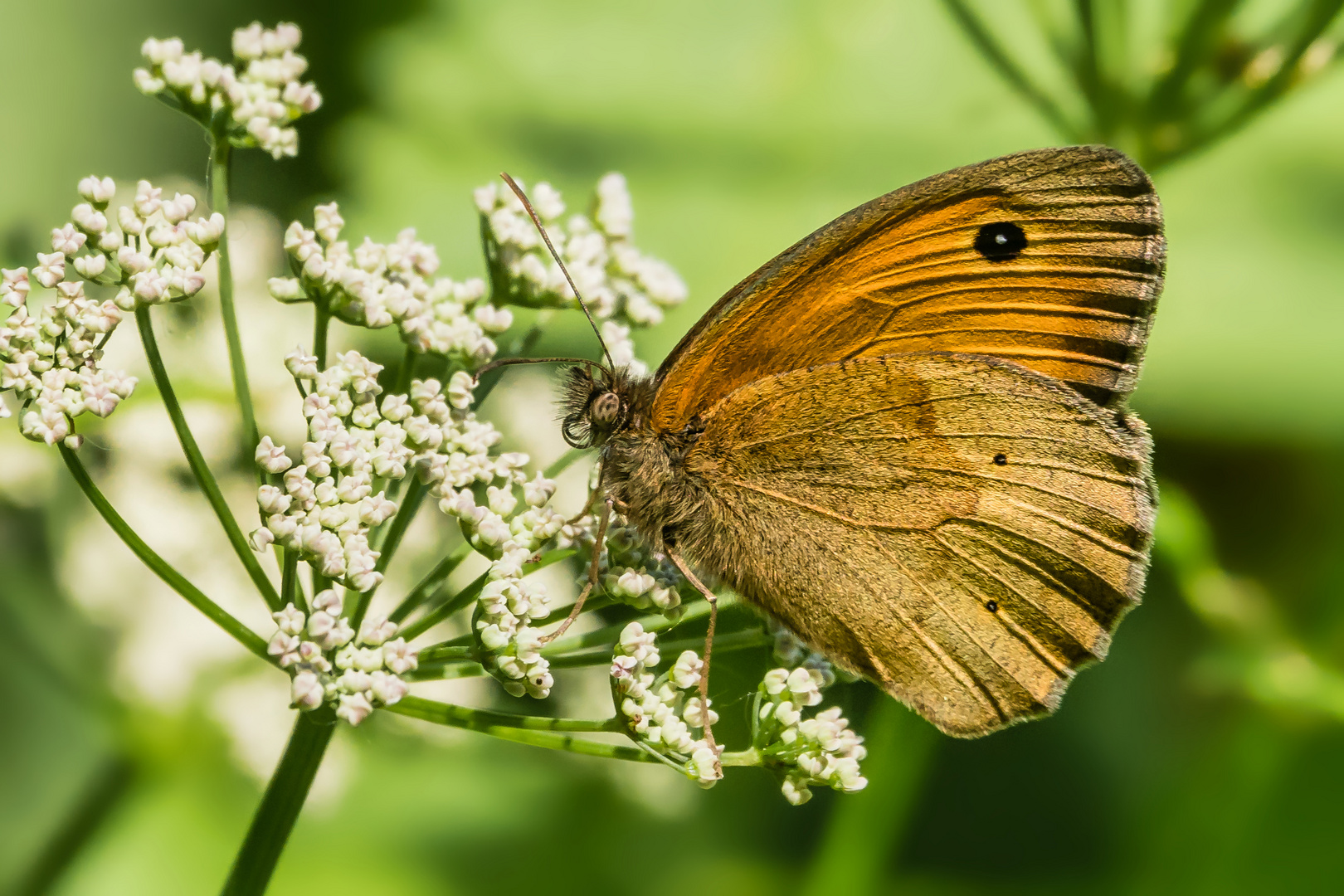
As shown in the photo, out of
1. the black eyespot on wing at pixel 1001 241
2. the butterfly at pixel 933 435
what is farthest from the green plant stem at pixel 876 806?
the black eyespot on wing at pixel 1001 241

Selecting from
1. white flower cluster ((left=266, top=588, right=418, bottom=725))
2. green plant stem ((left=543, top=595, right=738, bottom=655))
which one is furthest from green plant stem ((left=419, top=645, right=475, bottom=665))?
green plant stem ((left=543, top=595, right=738, bottom=655))

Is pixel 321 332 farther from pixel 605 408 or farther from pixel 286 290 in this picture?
pixel 605 408

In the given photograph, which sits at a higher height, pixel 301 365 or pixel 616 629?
pixel 301 365

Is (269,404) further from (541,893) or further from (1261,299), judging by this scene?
(1261,299)

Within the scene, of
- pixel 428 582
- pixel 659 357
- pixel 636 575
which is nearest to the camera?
pixel 428 582

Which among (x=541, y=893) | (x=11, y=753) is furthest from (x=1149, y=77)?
(x=11, y=753)

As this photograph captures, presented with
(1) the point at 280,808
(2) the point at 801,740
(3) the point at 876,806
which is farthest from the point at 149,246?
(3) the point at 876,806
